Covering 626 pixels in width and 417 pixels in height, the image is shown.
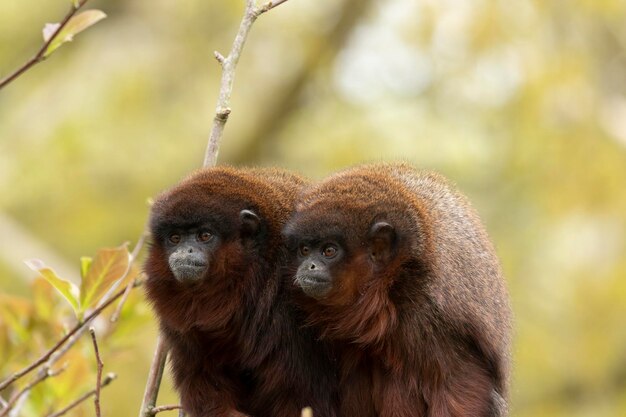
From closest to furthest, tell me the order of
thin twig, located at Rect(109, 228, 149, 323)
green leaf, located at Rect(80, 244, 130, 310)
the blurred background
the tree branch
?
thin twig, located at Rect(109, 228, 149, 323)
green leaf, located at Rect(80, 244, 130, 310)
the blurred background
the tree branch

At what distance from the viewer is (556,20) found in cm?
1091

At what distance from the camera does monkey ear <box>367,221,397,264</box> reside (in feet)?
14.5

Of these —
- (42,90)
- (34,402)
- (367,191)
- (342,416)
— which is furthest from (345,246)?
(42,90)

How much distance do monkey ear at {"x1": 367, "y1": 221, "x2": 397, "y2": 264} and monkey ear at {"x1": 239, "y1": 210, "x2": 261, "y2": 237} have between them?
1.64 feet

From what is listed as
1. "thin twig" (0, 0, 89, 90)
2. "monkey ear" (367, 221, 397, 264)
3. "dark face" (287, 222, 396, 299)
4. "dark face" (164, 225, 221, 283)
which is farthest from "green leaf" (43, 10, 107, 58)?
"monkey ear" (367, 221, 397, 264)

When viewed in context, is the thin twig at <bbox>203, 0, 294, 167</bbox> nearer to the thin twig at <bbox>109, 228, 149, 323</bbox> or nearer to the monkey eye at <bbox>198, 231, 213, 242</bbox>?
the monkey eye at <bbox>198, 231, 213, 242</bbox>

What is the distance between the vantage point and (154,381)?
4.05 meters

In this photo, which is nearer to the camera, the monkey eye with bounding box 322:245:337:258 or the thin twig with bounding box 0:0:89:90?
the thin twig with bounding box 0:0:89:90

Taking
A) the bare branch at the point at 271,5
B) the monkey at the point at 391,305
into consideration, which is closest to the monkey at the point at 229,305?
the monkey at the point at 391,305

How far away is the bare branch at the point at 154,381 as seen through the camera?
12.6 feet

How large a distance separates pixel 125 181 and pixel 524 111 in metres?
5.12

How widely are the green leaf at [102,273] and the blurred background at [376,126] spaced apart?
6472mm

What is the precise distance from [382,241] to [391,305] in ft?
0.91

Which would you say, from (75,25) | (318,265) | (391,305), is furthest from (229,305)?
(75,25)
